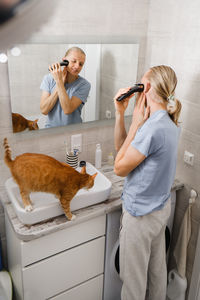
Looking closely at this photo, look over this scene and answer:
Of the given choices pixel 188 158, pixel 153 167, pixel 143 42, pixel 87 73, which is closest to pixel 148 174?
pixel 153 167

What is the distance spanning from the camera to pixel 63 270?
1.79 m

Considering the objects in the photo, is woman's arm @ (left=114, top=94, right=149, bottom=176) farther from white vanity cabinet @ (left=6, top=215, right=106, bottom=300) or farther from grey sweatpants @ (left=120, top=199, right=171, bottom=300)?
white vanity cabinet @ (left=6, top=215, right=106, bottom=300)

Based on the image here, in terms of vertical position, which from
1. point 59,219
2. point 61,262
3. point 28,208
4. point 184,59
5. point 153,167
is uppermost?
point 184,59

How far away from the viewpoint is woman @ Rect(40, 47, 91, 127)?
1.83 metres

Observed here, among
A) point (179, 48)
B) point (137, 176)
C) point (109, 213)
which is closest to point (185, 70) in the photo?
point (179, 48)

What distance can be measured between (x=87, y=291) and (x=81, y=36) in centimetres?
163

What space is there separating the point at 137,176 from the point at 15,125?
0.80 meters

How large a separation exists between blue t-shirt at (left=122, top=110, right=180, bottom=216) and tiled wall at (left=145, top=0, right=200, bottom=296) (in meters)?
0.42

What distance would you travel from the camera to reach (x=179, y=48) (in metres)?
1.92

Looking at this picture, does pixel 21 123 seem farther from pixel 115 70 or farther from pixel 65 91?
pixel 115 70

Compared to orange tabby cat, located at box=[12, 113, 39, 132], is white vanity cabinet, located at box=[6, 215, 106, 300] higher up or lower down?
lower down

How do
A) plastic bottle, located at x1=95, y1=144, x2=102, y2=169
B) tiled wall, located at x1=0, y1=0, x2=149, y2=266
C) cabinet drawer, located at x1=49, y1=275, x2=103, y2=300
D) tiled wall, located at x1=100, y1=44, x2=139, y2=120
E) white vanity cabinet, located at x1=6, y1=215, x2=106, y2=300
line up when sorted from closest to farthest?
white vanity cabinet, located at x1=6, y1=215, x2=106, y2=300, tiled wall, located at x1=0, y1=0, x2=149, y2=266, cabinet drawer, located at x1=49, y1=275, x2=103, y2=300, tiled wall, located at x1=100, y1=44, x2=139, y2=120, plastic bottle, located at x1=95, y1=144, x2=102, y2=169

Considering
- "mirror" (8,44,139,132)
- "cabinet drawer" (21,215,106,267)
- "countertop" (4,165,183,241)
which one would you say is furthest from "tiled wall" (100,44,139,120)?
"cabinet drawer" (21,215,106,267)

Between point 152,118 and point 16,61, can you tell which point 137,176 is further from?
point 16,61
